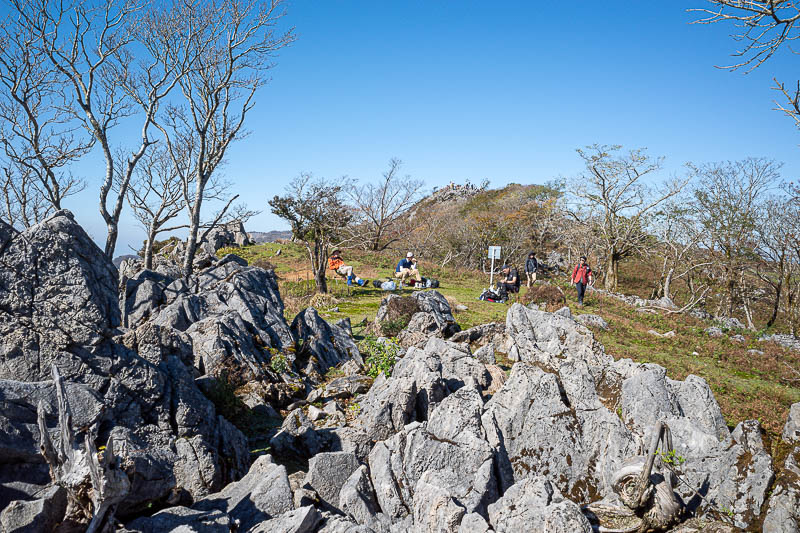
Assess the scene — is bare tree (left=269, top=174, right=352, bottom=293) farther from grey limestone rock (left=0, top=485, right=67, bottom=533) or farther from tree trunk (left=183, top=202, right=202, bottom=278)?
grey limestone rock (left=0, top=485, right=67, bottom=533)

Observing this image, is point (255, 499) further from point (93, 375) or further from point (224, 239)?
point (224, 239)

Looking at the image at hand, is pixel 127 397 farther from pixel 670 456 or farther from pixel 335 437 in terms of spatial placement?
pixel 670 456

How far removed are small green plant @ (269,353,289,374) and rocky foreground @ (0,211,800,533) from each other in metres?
1.70

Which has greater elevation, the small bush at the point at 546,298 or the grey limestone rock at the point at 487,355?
the small bush at the point at 546,298

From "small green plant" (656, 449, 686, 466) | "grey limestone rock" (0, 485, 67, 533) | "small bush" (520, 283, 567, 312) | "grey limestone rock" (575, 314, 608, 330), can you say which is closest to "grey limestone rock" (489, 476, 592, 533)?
"small green plant" (656, 449, 686, 466)

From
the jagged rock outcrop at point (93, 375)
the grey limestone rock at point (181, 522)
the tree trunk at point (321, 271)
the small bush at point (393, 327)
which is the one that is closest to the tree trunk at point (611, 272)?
the tree trunk at point (321, 271)

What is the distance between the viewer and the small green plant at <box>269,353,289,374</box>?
32.9 ft

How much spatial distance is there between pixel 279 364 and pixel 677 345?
13499 millimetres

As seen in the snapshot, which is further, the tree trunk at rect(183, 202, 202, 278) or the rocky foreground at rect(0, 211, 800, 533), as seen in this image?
the tree trunk at rect(183, 202, 202, 278)

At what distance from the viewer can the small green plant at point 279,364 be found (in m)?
10.0

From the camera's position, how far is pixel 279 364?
10.2 metres

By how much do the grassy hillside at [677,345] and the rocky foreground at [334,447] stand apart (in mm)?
3697

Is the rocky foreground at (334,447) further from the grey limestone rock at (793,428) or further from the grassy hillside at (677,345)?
the grassy hillside at (677,345)

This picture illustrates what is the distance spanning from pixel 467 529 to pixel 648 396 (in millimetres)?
3824
